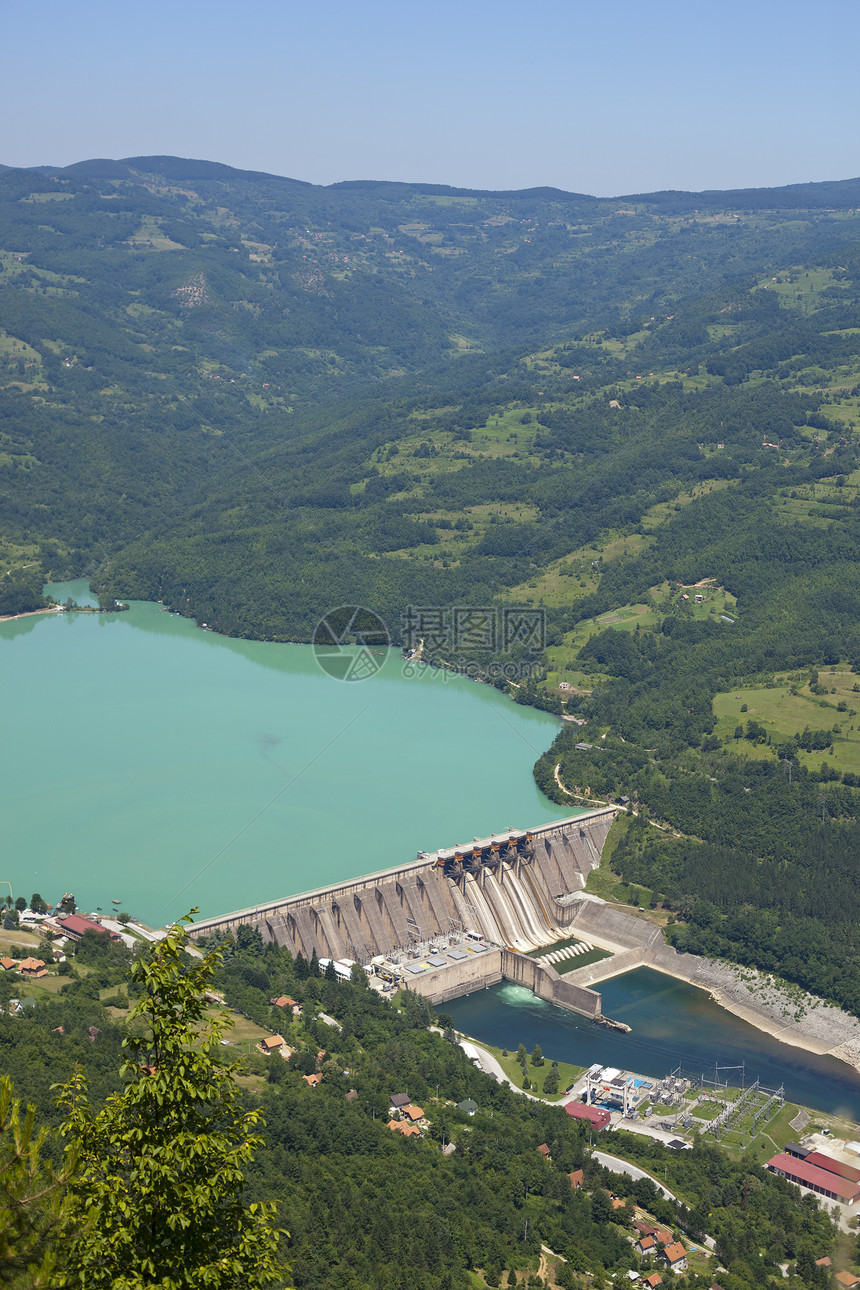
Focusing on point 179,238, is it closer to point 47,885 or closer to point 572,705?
point 572,705

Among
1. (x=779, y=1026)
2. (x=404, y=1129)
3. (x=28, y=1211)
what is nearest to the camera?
(x=28, y=1211)

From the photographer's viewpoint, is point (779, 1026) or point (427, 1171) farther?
point (779, 1026)

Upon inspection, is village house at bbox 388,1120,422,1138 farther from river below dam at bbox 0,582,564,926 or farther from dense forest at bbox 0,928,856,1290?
river below dam at bbox 0,582,564,926

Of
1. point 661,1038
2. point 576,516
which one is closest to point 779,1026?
point 661,1038

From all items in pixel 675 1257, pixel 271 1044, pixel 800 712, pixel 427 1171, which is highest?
pixel 800 712

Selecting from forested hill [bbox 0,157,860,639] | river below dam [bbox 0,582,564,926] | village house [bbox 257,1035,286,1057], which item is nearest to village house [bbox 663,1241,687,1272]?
village house [bbox 257,1035,286,1057]

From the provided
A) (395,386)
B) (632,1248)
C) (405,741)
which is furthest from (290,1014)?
(395,386)

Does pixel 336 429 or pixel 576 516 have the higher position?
pixel 336 429

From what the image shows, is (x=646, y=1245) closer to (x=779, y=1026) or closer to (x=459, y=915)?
(x=779, y=1026)
